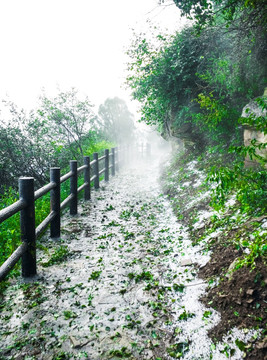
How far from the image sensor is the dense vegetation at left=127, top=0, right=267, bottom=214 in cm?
526

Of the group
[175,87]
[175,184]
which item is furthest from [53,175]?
[175,87]

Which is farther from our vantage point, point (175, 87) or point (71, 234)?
point (175, 87)

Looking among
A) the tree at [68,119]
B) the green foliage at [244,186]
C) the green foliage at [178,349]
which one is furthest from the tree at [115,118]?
the green foliage at [178,349]

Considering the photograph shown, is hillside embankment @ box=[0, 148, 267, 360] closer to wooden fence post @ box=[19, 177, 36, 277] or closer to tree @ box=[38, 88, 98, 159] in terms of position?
wooden fence post @ box=[19, 177, 36, 277]

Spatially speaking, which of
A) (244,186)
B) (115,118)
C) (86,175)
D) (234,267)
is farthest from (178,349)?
(115,118)

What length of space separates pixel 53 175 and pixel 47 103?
19.8 ft

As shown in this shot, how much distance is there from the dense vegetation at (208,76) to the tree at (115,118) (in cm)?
1137

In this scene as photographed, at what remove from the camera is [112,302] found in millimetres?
2904

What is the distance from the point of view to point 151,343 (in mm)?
2291

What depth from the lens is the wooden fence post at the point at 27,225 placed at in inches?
127

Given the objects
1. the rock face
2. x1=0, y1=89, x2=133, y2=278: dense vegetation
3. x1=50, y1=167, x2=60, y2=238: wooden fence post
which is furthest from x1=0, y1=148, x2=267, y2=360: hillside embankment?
x1=0, y1=89, x2=133, y2=278: dense vegetation

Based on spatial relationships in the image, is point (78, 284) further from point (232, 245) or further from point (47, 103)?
point (47, 103)

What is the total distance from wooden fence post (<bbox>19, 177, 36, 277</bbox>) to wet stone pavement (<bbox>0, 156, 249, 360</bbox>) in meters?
0.22

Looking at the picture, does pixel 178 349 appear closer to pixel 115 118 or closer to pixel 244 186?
pixel 244 186
